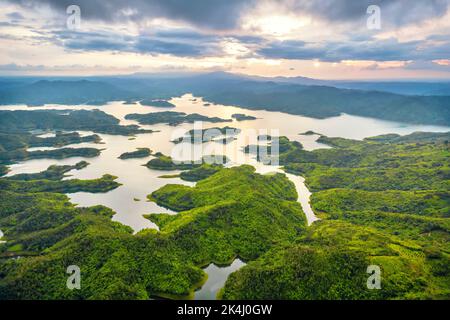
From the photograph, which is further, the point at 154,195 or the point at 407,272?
the point at 154,195

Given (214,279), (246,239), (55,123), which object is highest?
(55,123)

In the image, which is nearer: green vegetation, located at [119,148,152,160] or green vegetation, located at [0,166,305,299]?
green vegetation, located at [0,166,305,299]

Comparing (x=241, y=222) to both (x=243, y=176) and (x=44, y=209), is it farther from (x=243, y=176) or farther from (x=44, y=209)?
(x=44, y=209)

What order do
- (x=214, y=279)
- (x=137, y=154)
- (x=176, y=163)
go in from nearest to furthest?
(x=214, y=279), (x=176, y=163), (x=137, y=154)

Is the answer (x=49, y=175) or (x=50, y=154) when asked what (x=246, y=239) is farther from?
(x=50, y=154)

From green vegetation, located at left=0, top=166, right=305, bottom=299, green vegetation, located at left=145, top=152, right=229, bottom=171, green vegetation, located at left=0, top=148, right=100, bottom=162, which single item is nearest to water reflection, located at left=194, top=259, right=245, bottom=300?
green vegetation, located at left=0, top=166, right=305, bottom=299

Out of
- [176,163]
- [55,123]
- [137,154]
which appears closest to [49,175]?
[137,154]

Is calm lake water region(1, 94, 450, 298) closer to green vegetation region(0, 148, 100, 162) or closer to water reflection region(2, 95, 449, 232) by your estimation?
water reflection region(2, 95, 449, 232)
